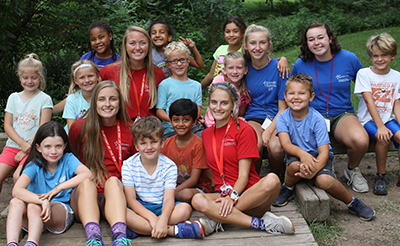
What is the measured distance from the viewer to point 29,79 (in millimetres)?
3873

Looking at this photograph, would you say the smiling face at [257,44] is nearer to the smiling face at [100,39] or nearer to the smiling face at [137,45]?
the smiling face at [137,45]

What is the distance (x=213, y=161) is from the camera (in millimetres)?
3348

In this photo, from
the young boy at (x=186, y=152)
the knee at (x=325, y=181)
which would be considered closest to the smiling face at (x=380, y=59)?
the knee at (x=325, y=181)

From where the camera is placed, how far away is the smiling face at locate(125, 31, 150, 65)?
13.3ft

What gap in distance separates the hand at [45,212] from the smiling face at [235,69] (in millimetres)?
2348

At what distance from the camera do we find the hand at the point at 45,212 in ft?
9.19

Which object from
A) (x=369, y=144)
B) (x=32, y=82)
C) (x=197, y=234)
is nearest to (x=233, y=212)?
(x=197, y=234)

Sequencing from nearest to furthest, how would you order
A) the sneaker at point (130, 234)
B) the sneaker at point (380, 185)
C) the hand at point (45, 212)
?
1. the hand at point (45, 212)
2. the sneaker at point (130, 234)
3. the sneaker at point (380, 185)

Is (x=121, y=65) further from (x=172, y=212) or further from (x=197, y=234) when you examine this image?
(x=197, y=234)

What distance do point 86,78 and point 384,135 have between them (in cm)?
326

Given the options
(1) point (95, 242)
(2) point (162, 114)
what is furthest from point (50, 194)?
(2) point (162, 114)

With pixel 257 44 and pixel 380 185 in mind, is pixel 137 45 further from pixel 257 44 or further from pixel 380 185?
pixel 380 185

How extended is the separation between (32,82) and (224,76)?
2150 mm

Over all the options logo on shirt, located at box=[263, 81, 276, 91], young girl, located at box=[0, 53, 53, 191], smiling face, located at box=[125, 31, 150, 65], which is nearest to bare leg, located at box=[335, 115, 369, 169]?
logo on shirt, located at box=[263, 81, 276, 91]
